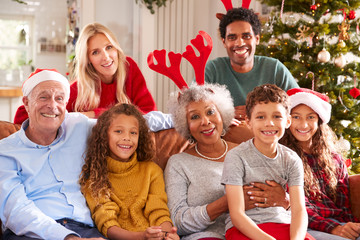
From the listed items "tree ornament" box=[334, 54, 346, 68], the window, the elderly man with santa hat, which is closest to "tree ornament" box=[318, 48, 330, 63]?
"tree ornament" box=[334, 54, 346, 68]

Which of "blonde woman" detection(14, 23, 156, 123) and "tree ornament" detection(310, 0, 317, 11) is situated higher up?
"tree ornament" detection(310, 0, 317, 11)

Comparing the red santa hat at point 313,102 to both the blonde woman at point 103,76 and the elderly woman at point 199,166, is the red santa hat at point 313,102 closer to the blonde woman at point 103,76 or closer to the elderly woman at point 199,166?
the elderly woman at point 199,166

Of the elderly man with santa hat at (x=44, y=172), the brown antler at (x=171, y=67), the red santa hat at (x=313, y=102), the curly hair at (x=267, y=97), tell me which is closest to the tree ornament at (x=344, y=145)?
the red santa hat at (x=313, y=102)

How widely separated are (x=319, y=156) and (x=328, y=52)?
1627 millimetres

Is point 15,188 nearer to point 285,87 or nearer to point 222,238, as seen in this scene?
point 222,238

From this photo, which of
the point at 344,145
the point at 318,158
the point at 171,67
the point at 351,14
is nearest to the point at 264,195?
the point at 318,158

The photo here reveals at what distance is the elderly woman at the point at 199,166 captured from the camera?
185 centimetres

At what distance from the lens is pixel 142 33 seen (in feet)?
18.8

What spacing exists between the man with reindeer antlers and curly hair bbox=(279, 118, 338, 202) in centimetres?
69

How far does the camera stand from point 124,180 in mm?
1971

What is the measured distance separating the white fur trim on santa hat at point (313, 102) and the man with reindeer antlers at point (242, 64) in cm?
69

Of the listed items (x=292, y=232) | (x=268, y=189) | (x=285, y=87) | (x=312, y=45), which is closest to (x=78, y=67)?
(x=285, y=87)

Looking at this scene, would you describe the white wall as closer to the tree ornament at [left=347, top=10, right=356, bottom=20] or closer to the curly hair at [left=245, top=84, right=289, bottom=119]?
the tree ornament at [left=347, top=10, right=356, bottom=20]

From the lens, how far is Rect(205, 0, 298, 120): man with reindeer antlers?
109 inches
